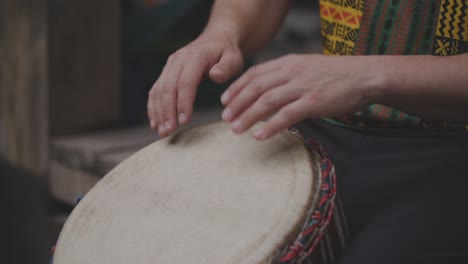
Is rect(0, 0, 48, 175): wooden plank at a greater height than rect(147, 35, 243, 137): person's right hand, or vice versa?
rect(147, 35, 243, 137): person's right hand

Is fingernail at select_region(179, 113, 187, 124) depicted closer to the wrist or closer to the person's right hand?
Answer: the person's right hand

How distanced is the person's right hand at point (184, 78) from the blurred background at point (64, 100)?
79 centimetres

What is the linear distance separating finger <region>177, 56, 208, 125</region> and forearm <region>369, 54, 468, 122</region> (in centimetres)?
31

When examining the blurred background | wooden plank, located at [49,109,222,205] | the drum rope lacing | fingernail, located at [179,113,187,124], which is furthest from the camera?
the blurred background

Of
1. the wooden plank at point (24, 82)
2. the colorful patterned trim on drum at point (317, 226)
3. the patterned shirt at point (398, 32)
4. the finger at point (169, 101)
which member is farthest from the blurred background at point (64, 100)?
the colorful patterned trim on drum at point (317, 226)

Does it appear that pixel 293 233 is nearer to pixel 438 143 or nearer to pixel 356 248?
pixel 356 248

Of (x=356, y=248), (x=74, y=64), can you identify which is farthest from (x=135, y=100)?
(x=356, y=248)

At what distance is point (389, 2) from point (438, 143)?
0.82 feet

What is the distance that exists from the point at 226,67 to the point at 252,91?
178 millimetres

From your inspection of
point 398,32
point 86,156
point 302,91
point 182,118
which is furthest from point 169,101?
point 86,156

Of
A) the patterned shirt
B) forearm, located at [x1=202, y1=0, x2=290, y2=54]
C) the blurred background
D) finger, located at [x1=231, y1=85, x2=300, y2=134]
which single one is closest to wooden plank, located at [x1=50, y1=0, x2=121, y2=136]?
the blurred background

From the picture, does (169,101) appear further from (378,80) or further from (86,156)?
(86,156)

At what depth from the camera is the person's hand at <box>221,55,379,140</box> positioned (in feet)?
2.77

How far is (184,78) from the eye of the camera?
1.03 meters
